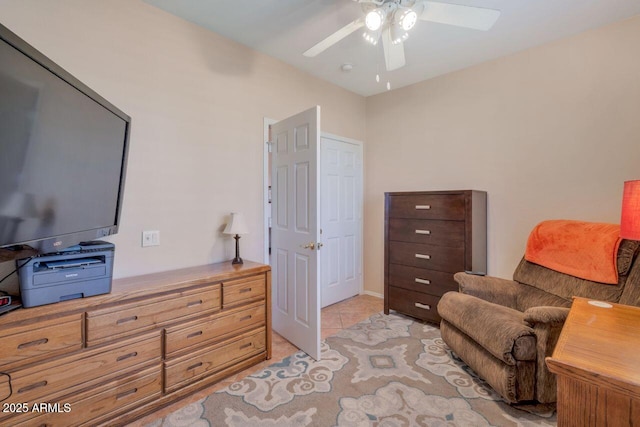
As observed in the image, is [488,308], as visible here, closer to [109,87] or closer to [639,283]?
[639,283]

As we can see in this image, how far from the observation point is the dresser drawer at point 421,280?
2650mm

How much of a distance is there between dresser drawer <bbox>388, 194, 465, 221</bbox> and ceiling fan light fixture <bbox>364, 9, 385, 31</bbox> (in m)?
1.64

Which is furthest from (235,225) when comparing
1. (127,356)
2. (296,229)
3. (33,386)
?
(33,386)

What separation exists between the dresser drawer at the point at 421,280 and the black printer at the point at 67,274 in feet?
8.16

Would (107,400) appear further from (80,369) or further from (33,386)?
(33,386)

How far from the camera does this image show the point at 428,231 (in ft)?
9.04

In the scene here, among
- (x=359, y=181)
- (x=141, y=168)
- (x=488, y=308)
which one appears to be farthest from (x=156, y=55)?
(x=488, y=308)

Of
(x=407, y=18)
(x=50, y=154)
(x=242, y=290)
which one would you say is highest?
(x=407, y=18)

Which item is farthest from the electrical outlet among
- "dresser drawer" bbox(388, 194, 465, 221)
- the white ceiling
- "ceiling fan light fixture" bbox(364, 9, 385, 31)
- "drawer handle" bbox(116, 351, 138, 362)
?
"dresser drawer" bbox(388, 194, 465, 221)

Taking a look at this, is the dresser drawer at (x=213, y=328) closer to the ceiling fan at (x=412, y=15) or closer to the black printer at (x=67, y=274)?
the black printer at (x=67, y=274)

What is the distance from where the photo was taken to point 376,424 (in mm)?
1553

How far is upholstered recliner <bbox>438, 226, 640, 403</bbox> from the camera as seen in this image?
1.58 meters

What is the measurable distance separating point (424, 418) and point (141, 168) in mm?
2418

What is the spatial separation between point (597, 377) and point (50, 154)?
2022 mm
